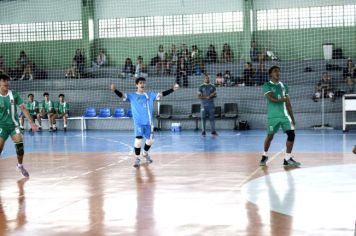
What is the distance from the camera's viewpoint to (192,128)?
26078 mm

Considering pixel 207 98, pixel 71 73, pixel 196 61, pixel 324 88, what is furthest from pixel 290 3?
pixel 71 73

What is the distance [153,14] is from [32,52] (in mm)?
7373

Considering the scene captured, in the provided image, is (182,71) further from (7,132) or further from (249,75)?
(7,132)

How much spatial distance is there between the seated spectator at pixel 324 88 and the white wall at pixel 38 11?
46.5 feet

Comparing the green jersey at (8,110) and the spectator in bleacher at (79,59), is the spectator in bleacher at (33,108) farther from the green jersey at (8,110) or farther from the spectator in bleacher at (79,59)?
the green jersey at (8,110)

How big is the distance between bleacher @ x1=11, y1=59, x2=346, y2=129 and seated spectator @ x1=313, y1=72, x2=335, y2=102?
0.33 m

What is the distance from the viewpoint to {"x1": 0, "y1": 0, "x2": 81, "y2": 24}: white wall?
3198cm

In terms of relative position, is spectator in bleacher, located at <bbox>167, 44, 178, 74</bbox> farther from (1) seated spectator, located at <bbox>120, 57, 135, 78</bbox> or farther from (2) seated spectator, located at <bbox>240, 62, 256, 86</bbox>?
(2) seated spectator, located at <bbox>240, 62, 256, 86</bbox>

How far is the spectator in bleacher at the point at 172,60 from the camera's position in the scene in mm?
28513

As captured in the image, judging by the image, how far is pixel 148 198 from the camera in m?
9.01

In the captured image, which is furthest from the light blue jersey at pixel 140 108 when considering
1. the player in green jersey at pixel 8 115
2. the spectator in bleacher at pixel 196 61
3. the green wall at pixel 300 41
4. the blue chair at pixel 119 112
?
the green wall at pixel 300 41

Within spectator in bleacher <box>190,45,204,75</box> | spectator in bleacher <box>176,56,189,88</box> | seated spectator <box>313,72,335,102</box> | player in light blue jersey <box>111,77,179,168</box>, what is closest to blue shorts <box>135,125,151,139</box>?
player in light blue jersey <box>111,77,179,168</box>

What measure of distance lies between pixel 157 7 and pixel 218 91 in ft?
23.2

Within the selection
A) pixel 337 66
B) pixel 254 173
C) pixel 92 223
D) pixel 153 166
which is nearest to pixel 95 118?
pixel 337 66
